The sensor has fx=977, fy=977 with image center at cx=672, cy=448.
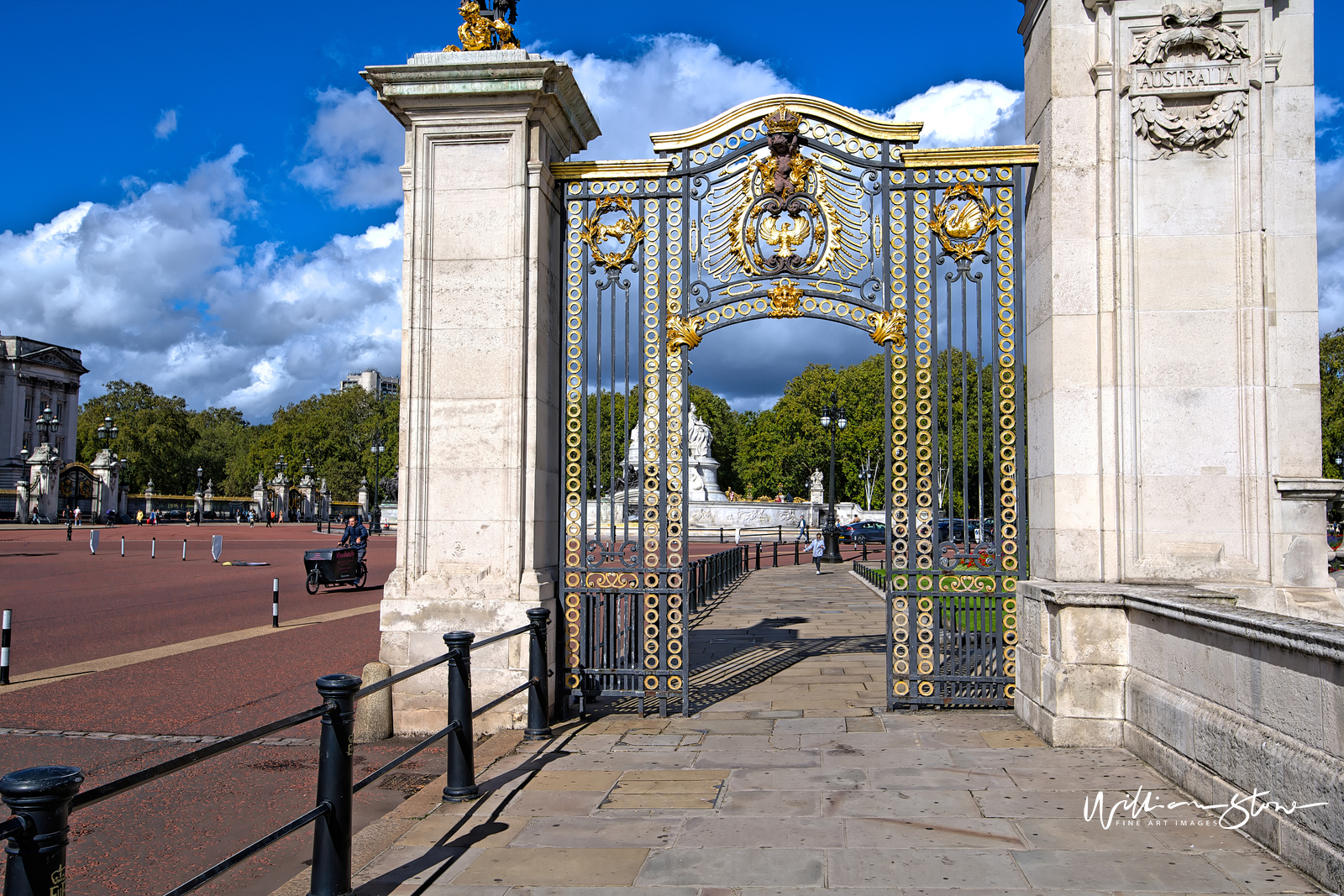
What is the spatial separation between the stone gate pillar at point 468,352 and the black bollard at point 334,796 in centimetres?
367

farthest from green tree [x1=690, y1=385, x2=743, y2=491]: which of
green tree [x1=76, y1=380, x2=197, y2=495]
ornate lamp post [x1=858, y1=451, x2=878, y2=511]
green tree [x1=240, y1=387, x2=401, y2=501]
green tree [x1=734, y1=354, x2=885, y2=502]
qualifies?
green tree [x1=76, y1=380, x2=197, y2=495]

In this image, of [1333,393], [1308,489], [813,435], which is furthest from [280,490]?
[1308,489]

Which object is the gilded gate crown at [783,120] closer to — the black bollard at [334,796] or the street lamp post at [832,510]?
the black bollard at [334,796]

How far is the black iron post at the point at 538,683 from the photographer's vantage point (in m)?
7.54

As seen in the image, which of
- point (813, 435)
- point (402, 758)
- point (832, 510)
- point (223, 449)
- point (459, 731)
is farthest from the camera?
point (223, 449)

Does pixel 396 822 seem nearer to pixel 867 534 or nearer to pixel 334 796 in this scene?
pixel 334 796

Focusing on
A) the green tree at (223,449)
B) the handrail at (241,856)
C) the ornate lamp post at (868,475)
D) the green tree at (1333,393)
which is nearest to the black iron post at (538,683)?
the handrail at (241,856)

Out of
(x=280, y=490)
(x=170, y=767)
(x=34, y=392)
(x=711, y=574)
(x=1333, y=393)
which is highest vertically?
(x=34, y=392)

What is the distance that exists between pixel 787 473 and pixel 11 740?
68.3 m

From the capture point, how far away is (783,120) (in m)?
8.43

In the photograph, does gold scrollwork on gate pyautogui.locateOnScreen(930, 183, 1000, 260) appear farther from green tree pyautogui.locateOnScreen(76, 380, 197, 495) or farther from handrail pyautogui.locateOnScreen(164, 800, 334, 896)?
green tree pyautogui.locateOnScreen(76, 380, 197, 495)

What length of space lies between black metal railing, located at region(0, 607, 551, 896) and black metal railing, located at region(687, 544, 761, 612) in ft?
26.8
